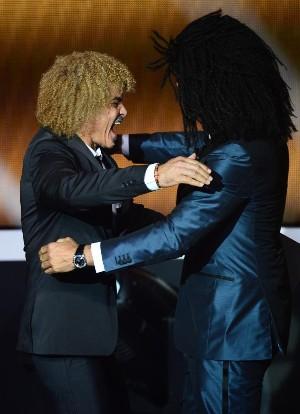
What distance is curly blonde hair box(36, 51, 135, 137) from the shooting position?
228 cm

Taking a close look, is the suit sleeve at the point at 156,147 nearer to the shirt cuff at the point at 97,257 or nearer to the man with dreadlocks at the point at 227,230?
A: the man with dreadlocks at the point at 227,230

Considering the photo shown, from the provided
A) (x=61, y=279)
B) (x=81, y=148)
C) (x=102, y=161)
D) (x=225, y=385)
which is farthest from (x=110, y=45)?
(x=225, y=385)

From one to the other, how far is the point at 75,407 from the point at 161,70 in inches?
46.9

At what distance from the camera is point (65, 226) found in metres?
2.21

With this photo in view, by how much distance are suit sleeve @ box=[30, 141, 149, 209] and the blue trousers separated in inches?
17.6

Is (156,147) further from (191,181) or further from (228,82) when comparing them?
(191,181)

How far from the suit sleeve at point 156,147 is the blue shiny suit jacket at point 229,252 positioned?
1.58 ft

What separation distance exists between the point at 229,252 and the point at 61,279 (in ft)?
1.35

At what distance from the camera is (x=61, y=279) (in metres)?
2.22

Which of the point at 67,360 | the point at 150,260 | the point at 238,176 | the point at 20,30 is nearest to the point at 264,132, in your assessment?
the point at 238,176

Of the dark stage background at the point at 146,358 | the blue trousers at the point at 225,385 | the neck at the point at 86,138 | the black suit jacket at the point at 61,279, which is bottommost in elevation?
the dark stage background at the point at 146,358

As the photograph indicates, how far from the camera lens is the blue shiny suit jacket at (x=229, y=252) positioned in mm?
Result: 2092

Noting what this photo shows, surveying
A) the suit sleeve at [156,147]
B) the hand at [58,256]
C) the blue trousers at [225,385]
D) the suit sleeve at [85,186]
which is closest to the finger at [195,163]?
the suit sleeve at [85,186]

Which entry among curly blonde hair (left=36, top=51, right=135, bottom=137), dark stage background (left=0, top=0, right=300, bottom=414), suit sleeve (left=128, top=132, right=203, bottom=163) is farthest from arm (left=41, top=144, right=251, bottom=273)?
dark stage background (left=0, top=0, right=300, bottom=414)
